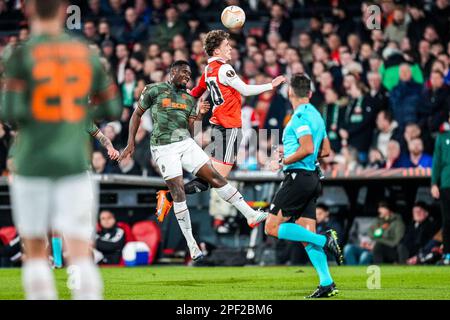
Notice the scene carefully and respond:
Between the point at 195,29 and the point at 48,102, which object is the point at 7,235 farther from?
the point at 48,102

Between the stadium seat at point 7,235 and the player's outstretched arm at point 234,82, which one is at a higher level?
the player's outstretched arm at point 234,82

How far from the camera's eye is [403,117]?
1881 centimetres

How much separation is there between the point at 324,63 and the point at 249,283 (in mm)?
8421

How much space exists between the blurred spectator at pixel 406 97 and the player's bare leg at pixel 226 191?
6.40 metres

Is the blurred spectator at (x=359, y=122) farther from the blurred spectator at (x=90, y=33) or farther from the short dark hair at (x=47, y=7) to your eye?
the short dark hair at (x=47, y=7)

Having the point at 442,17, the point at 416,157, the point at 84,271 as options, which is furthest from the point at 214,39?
the point at 442,17

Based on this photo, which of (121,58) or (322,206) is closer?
(322,206)

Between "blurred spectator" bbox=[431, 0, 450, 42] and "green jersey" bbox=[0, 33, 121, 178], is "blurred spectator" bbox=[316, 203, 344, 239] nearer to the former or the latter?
"blurred spectator" bbox=[431, 0, 450, 42]

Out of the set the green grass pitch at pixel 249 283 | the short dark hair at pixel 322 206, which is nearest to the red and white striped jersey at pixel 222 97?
the green grass pitch at pixel 249 283

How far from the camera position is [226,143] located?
13180 mm

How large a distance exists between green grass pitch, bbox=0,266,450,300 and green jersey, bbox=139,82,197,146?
1.90m

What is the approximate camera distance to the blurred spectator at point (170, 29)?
22.7 metres

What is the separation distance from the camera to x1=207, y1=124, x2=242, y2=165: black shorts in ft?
43.2
